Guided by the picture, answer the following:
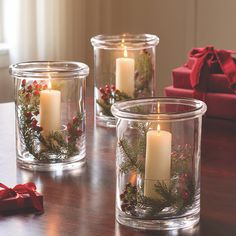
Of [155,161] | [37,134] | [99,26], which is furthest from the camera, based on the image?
[99,26]

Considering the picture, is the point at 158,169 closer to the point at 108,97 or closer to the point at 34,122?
the point at 34,122

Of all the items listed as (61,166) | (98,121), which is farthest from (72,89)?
(98,121)

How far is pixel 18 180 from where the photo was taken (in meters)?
1.28

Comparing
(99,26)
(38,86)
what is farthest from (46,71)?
(99,26)

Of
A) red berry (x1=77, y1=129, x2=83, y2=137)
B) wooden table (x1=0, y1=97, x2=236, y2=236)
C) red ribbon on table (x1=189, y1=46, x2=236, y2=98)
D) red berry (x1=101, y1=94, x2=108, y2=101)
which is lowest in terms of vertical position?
wooden table (x1=0, y1=97, x2=236, y2=236)

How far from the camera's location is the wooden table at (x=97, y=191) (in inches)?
40.8

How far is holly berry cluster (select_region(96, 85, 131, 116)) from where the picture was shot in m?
1.71

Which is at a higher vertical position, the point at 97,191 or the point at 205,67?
the point at 205,67

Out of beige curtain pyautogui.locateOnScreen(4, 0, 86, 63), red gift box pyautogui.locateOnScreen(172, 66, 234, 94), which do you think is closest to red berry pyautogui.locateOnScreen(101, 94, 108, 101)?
red gift box pyautogui.locateOnScreen(172, 66, 234, 94)

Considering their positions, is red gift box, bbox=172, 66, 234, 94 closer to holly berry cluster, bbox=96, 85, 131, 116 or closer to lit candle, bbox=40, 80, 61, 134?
holly berry cluster, bbox=96, 85, 131, 116

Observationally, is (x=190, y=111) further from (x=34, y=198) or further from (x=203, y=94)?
(x=203, y=94)

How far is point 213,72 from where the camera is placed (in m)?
1.80

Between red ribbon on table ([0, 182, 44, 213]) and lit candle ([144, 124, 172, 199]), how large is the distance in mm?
194

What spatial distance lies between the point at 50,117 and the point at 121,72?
373 millimetres
